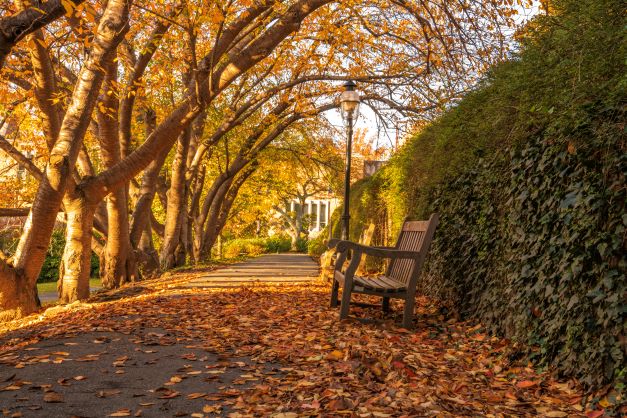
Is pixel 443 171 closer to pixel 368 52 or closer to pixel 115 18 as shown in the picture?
pixel 115 18

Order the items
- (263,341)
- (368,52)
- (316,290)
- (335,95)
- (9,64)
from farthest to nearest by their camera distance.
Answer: (335,95)
(368,52)
(9,64)
(316,290)
(263,341)

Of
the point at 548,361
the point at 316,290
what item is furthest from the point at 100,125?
the point at 548,361

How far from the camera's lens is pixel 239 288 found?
9.85 m

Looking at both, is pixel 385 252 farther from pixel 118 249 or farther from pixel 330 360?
pixel 118 249

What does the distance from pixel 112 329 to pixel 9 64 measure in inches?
323

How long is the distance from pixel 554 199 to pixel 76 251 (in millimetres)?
7536

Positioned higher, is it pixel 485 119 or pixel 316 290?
pixel 485 119

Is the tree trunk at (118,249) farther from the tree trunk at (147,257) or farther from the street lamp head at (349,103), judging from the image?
the street lamp head at (349,103)

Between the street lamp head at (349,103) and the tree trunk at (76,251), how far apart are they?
205 inches

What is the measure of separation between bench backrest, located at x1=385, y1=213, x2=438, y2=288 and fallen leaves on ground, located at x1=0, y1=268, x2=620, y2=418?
52 centimetres

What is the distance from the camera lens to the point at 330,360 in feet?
15.2

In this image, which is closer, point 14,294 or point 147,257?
point 14,294

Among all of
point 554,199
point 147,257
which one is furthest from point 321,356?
point 147,257

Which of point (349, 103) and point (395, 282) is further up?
point (349, 103)
